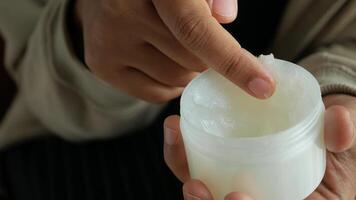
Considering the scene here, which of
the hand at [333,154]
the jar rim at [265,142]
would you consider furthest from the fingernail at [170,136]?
the jar rim at [265,142]

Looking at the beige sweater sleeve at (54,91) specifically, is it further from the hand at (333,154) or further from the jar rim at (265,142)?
the jar rim at (265,142)

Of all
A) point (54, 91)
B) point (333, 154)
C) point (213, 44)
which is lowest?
point (54, 91)

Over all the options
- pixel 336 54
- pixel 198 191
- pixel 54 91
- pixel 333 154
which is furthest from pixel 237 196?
pixel 54 91

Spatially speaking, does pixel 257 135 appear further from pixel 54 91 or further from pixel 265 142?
pixel 54 91

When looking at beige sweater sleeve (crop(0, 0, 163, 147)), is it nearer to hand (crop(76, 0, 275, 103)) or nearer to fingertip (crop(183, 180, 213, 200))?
hand (crop(76, 0, 275, 103))

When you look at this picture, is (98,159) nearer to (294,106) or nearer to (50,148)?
(50,148)

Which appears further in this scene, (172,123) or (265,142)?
(172,123)

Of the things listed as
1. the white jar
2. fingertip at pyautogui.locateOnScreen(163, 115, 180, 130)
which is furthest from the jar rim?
fingertip at pyautogui.locateOnScreen(163, 115, 180, 130)
